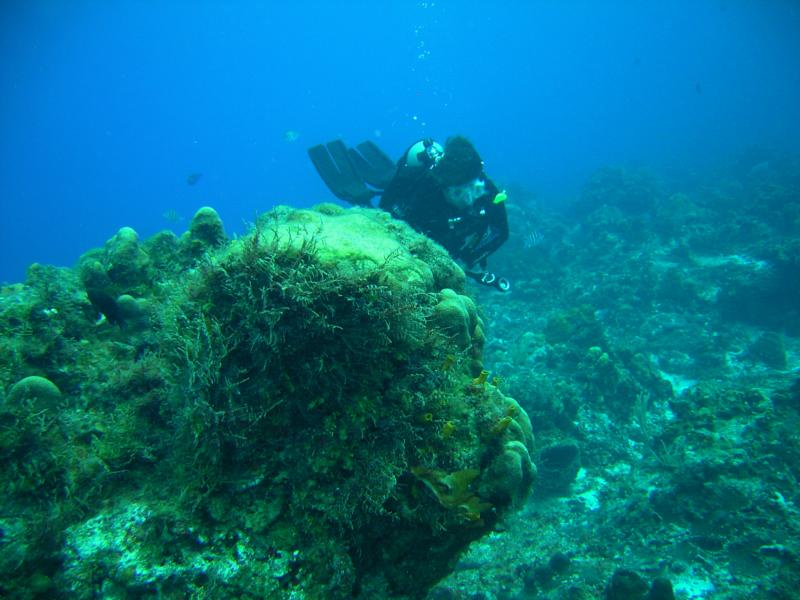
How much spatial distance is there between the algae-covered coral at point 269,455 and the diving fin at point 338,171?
666cm

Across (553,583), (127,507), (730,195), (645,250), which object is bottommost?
(553,583)

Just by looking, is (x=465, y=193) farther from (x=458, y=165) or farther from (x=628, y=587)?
(x=628, y=587)

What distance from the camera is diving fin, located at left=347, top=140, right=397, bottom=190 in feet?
32.2

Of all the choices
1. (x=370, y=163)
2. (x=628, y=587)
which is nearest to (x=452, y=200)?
(x=370, y=163)

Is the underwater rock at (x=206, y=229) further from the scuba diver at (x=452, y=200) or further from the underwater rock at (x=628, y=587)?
the underwater rock at (x=628, y=587)

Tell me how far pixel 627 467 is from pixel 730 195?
25.9m

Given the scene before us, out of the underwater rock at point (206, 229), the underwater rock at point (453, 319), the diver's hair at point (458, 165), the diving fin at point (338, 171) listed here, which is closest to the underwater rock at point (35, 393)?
the underwater rock at point (206, 229)

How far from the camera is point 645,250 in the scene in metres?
17.2

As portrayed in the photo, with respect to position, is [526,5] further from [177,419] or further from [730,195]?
[177,419]

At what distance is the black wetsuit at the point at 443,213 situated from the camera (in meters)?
7.42

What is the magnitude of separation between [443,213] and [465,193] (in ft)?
1.84

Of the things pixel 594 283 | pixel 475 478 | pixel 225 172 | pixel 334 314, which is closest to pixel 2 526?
pixel 334 314

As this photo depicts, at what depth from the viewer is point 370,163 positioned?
10.1 m

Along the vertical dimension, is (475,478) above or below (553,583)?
above
